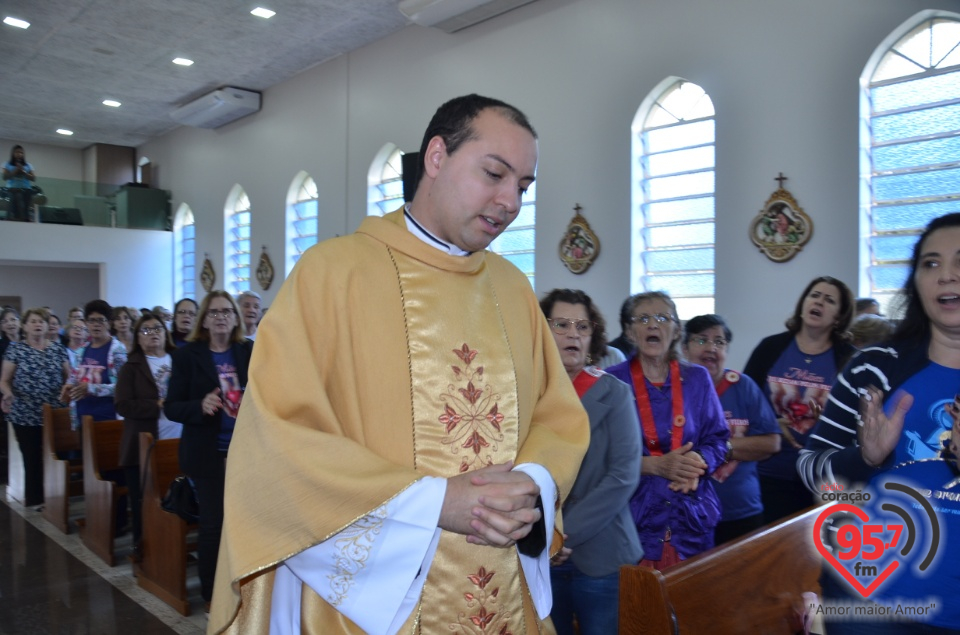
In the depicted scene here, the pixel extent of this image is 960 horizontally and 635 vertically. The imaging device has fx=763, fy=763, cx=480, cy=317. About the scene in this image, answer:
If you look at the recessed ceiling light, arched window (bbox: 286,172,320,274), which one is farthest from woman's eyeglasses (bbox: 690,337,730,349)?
the recessed ceiling light

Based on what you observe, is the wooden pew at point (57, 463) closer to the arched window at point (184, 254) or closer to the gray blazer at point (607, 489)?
the gray blazer at point (607, 489)

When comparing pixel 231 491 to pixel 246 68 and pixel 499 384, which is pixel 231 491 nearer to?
pixel 499 384

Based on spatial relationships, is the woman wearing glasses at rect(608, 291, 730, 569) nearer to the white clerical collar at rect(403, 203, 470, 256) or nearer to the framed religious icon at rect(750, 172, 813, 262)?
the white clerical collar at rect(403, 203, 470, 256)

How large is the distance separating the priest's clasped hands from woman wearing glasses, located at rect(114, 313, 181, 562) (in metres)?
4.24

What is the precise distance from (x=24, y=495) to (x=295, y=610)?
22.5 feet

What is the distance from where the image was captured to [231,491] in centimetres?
152

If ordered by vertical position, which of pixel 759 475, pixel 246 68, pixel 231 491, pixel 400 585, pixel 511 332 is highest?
pixel 246 68

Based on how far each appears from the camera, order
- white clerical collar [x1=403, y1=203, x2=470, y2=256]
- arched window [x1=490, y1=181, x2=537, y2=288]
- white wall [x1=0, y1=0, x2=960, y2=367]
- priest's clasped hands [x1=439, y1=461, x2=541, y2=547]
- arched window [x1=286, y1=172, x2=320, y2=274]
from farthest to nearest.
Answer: arched window [x1=286, y1=172, x2=320, y2=274], arched window [x1=490, y1=181, x2=537, y2=288], white wall [x1=0, y1=0, x2=960, y2=367], white clerical collar [x1=403, y1=203, x2=470, y2=256], priest's clasped hands [x1=439, y1=461, x2=541, y2=547]

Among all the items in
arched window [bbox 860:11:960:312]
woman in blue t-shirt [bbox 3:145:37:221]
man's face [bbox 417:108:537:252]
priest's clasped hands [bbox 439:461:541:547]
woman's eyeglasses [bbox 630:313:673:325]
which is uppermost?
woman in blue t-shirt [bbox 3:145:37:221]

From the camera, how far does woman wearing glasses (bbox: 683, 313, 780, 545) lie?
3488 mm

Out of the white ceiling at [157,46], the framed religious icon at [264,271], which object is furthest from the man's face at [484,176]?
the framed religious icon at [264,271]

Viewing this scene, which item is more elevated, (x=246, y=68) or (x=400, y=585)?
(x=246, y=68)

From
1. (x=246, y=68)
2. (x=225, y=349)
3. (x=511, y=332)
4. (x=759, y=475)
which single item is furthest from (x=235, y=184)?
(x=511, y=332)

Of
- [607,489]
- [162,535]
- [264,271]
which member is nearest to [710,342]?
[607,489]
